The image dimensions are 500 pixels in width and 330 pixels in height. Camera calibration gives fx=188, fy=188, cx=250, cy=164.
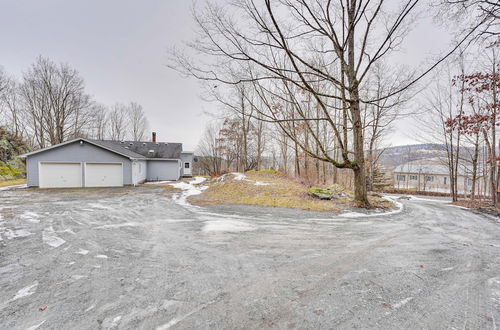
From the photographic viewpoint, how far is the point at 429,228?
15.1 feet

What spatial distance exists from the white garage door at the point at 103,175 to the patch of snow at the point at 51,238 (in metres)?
11.4

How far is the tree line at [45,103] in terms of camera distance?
20.5m

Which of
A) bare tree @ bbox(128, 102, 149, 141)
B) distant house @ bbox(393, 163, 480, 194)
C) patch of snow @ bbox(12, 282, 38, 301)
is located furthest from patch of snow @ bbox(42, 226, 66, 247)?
distant house @ bbox(393, 163, 480, 194)

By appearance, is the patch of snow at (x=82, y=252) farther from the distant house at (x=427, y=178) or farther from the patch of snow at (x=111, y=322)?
the distant house at (x=427, y=178)

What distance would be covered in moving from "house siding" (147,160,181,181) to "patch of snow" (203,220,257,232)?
53.7 ft

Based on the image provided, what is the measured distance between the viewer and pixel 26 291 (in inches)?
83.4

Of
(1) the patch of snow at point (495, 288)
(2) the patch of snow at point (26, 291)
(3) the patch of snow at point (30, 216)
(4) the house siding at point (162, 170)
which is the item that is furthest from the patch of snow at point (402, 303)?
(4) the house siding at point (162, 170)

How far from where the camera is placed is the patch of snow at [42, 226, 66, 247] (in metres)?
3.56

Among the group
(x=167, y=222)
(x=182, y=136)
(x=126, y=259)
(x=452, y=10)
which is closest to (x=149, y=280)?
(x=126, y=259)

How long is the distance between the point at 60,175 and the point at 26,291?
15.4 metres

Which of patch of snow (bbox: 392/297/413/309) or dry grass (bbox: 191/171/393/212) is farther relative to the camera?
dry grass (bbox: 191/171/393/212)

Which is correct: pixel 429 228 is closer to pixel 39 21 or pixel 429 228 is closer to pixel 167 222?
pixel 167 222

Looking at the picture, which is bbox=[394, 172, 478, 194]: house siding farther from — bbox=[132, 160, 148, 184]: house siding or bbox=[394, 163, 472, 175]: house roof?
bbox=[132, 160, 148, 184]: house siding

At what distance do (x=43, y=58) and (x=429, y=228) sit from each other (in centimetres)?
3328
